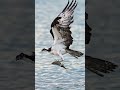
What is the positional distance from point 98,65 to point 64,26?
1.12 ft

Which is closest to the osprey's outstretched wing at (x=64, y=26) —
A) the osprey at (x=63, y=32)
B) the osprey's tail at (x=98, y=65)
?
the osprey at (x=63, y=32)

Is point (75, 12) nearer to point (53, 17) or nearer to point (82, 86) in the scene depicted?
point (53, 17)

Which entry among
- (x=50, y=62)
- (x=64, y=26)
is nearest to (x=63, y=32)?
(x=64, y=26)

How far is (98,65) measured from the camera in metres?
2.90

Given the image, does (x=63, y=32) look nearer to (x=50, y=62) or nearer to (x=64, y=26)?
(x=64, y=26)

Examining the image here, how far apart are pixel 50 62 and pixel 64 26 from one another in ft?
0.84

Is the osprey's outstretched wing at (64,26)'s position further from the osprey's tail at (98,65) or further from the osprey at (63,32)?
the osprey's tail at (98,65)

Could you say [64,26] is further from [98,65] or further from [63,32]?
[98,65]

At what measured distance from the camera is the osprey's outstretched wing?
2877 millimetres

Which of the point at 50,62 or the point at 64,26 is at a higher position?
the point at 64,26

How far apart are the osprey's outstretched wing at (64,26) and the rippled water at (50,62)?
0.09ft

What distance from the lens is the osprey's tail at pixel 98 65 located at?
2896mm

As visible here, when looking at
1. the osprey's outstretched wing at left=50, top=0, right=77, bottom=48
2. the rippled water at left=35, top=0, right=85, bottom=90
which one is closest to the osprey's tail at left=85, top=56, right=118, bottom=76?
the rippled water at left=35, top=0, right=85, bottom=90
